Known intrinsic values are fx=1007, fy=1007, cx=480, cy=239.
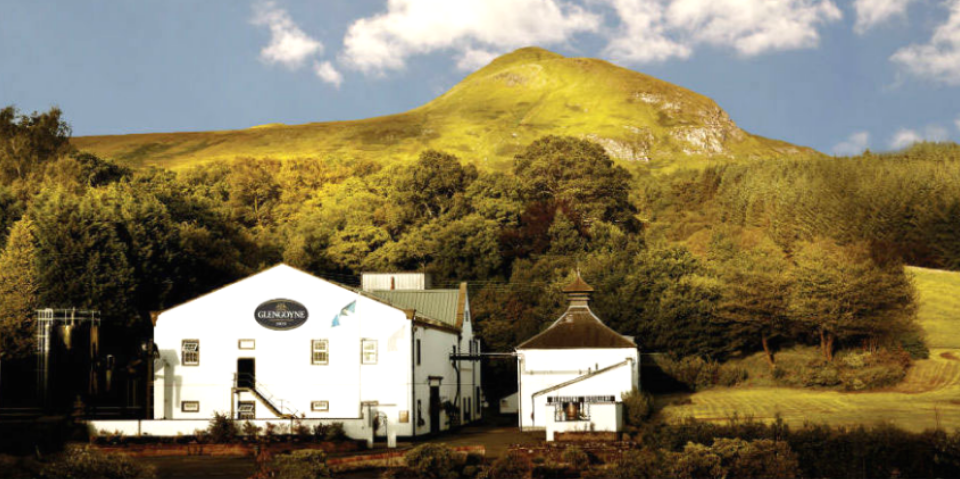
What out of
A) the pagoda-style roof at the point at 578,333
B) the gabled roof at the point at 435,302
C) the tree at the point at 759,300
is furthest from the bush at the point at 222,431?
the tree at the point at 759,300

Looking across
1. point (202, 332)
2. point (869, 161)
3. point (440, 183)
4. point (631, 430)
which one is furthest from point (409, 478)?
point (869, 161)

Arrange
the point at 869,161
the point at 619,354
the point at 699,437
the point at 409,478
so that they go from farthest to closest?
the point at 869,161
the point at 619,354
the point at 699,437
the point at 409,478

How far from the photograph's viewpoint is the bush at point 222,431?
41.4 metres

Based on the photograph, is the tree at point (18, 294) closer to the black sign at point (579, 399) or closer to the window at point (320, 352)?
the window at point (320, 352)

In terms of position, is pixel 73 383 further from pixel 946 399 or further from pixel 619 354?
pixel 946 399

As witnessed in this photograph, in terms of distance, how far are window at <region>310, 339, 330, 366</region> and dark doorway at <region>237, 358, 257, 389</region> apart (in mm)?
2961

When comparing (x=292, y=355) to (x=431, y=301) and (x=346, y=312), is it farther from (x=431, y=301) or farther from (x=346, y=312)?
(x=431, y=301)

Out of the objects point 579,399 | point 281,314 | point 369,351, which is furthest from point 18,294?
point 579,399

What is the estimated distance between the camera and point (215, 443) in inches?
1617

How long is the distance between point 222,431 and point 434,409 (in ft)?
42.7

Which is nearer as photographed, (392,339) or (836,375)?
(392,339)

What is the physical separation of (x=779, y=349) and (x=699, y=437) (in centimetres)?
3992

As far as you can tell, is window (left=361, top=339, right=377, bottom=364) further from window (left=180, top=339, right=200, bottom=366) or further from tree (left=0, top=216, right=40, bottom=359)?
tree (left=0, top=216, right=40, bottom=359)

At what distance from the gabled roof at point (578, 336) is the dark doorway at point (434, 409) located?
16.3ft
